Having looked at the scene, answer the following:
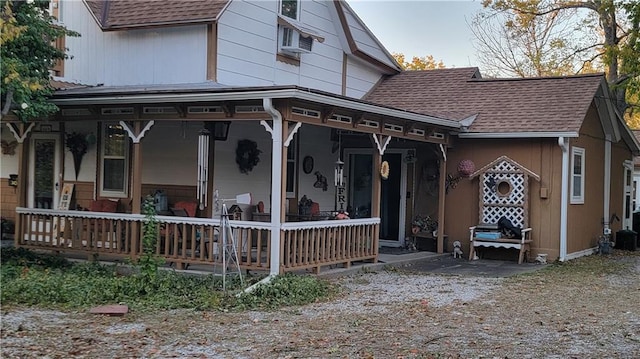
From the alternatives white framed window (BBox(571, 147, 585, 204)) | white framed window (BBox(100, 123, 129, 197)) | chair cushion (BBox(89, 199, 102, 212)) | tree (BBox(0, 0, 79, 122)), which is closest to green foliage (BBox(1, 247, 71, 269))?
chair cushion (BBox(89, 199, 102, 212))

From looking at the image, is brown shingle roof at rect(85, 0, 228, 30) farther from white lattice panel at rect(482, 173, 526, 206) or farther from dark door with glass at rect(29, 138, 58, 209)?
white lattice panel at rect(482, 173, 526, 206)

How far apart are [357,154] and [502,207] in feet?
11.4

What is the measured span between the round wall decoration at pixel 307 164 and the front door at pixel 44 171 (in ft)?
15.5

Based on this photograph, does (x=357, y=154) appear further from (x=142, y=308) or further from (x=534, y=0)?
(x=534, y=0)

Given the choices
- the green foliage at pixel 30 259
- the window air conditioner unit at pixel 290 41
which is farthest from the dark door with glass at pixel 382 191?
the green foliage at pixel 30 259

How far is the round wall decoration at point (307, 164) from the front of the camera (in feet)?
45.0

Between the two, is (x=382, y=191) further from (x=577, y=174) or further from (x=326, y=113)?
(x=326, y=113)

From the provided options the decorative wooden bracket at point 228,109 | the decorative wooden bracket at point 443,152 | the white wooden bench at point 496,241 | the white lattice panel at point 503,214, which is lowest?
the white wooden bench at point 496,241

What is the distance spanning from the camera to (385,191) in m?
15.1

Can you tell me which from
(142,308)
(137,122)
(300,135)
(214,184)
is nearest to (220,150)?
(214,184)

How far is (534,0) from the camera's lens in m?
22.5

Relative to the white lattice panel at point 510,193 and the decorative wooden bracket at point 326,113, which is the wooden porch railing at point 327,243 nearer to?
the decorative wooden bracket at point 326,113

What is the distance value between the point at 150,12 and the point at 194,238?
499 centimetres

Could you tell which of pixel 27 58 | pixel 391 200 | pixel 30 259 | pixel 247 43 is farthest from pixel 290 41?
pixel 30 259
